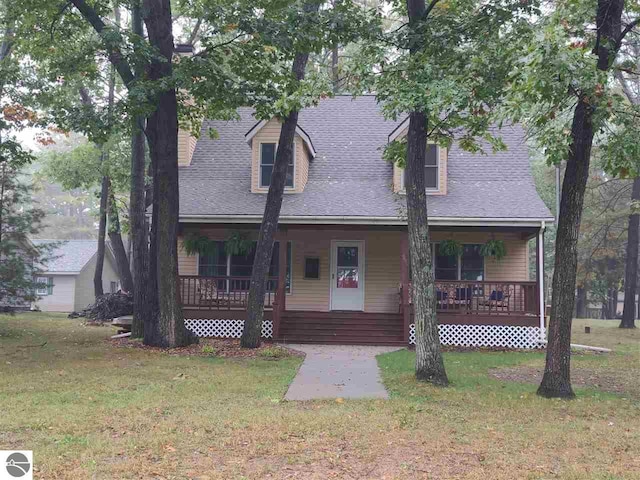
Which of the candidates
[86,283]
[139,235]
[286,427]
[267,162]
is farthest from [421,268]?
[86,283]

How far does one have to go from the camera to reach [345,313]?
16609mm

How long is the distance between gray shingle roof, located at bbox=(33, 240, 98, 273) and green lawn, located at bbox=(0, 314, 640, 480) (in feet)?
75.7

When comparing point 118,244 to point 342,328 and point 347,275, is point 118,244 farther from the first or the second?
point 342,328

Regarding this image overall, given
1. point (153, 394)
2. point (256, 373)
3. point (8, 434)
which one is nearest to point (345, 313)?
point (256, 373)

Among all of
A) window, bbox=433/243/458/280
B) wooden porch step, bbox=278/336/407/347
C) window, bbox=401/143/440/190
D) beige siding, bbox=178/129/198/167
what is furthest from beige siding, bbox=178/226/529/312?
beige siding, bbox=178/129/198/167

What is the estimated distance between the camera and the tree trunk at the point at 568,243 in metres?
8.41

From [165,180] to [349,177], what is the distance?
20.8 feet

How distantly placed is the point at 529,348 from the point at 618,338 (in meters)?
5.96

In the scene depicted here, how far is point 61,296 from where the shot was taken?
33156mm

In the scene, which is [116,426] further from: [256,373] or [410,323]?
[410,323]

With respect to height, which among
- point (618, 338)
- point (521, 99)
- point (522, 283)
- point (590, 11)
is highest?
point (590, 11)

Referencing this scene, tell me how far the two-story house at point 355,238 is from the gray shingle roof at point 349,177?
5cm

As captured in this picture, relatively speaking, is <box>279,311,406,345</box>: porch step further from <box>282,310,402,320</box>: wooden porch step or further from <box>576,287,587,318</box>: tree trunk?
<box>576,287,587,318</box>: tree trunk

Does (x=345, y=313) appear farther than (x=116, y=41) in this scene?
Yes
